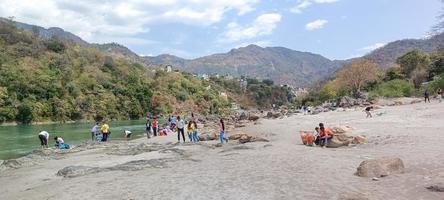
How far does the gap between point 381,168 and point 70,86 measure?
331 ft

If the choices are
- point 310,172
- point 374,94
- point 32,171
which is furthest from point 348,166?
point 374,94

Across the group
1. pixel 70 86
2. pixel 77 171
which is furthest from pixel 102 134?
pixel 70 86

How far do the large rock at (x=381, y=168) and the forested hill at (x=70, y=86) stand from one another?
8463 centimetres

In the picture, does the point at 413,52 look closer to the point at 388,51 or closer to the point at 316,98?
the point at 316,98

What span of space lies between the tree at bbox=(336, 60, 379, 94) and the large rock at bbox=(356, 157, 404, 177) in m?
83.0

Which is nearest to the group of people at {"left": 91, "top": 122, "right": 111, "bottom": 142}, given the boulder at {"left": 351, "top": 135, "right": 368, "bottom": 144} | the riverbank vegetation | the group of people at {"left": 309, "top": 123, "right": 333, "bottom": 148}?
the group of people at {"left": 309, "top": 123, "right": 333, "bottom": 148}

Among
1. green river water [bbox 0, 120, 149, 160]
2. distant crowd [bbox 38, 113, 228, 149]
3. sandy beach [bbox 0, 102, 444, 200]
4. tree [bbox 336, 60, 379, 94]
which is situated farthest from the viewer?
tree [bbox 336, 60, 379, 94]

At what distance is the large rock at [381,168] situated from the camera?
40.3 feet

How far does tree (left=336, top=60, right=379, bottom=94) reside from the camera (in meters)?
92.1

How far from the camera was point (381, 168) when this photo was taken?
12.4m

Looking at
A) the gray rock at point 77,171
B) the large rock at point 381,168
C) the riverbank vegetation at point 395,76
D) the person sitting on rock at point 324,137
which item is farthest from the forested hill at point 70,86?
the large rock at point 381,168

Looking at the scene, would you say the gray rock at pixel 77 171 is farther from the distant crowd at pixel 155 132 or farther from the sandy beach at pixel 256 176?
the distant crowd at pixel 155 132

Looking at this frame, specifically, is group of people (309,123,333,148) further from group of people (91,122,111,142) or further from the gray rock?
group of people (91,122,111,142)

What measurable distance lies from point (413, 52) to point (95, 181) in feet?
294
